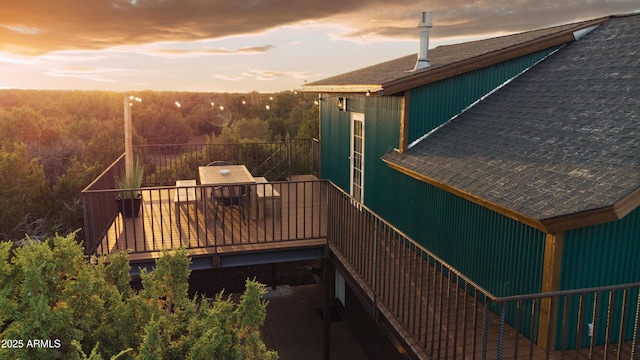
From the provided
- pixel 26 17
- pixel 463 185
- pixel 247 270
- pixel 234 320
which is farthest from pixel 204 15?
pixel 234 320

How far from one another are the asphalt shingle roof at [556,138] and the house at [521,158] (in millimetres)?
21

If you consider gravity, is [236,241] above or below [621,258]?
below

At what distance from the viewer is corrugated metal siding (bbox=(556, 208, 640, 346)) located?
4406 millimetres

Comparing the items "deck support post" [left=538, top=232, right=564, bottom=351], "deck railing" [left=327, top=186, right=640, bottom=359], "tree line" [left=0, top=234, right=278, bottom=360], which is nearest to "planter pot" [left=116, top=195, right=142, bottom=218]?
"deck railing" [left=327, top=186, right=640, bottom=359]

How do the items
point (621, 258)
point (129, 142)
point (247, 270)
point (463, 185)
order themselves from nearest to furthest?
point (621, 258) → point (463, 185) → point (129, 142) → point (247, 270)

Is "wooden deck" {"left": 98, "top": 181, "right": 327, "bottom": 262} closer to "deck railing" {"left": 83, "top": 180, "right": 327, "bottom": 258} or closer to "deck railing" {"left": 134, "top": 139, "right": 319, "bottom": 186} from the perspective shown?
"deck railing" {"left": 83, "top": 180, "right": 327, "bottom": 258}

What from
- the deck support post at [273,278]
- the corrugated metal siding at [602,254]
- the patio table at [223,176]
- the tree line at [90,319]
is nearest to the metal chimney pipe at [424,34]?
the patio table at [223,176]

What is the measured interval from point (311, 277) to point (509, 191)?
7.96 m

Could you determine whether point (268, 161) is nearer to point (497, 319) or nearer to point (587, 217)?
point (497, 319)

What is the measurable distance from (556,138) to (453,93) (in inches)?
92.8

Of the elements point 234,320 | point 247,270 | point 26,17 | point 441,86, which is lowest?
point 247,270

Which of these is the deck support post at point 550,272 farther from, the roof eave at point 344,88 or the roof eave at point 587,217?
the roof eave at point 344,88

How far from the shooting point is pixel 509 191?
4.65 metres

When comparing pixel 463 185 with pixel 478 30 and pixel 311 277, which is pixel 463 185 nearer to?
pixel 311 277
